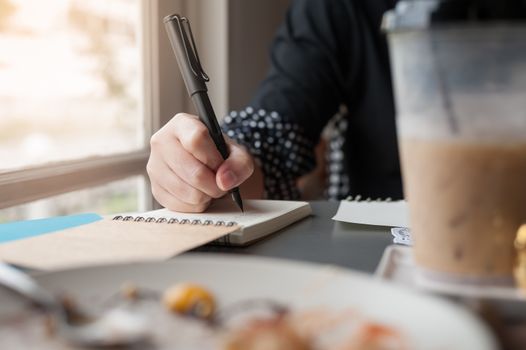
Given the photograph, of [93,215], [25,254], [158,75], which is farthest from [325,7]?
[25,254]

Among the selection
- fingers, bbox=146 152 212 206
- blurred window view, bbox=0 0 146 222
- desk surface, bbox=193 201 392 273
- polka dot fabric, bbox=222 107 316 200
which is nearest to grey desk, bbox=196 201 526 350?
desk surface, bbox=193 201 392 273

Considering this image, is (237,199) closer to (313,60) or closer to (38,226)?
(38,226)

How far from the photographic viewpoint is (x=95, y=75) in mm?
1268

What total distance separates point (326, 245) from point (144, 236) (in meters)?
0.15

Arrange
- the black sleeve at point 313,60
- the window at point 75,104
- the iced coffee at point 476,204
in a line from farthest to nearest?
the black sleeve at point 313,60 → the window at point 75,104 → the iced coffee at point 476,204

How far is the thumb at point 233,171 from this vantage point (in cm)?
66

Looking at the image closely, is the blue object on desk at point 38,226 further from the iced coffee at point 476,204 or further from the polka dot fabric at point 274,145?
the polka dot fabric at point 274,145

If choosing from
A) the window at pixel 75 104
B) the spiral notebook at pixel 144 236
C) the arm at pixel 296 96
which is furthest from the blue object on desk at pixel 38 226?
the arm at pixel 296 96

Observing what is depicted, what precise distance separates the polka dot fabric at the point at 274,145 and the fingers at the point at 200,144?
352 mm

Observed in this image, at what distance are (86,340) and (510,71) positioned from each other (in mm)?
255

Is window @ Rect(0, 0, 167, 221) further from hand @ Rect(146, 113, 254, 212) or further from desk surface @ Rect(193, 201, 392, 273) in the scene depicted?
desk surface @ Rect(193, 201, 392, 273)

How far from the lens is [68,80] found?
→ 119cm

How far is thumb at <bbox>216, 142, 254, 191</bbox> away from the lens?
2.18 feet

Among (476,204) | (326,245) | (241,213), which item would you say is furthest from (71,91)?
(476,204)
